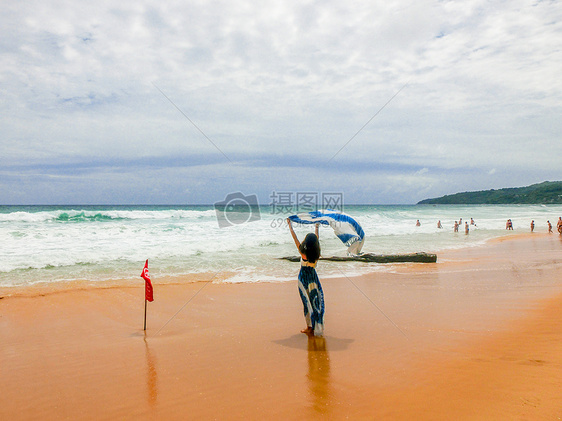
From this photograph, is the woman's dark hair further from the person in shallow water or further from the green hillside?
the green hillside

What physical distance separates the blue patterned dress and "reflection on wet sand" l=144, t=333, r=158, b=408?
231 centimetres

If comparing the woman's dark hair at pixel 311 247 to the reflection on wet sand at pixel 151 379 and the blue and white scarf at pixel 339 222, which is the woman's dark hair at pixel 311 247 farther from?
the reflection on wet sand at pixel 151 379

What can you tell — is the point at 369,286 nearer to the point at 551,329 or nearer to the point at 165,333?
the point at 551,329

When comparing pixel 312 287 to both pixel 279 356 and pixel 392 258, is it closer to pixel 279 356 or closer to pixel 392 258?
pixel 279 356

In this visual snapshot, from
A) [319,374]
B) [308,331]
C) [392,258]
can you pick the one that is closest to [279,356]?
[319,374]

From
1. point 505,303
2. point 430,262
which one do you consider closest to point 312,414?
point 505,303

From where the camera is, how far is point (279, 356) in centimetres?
468

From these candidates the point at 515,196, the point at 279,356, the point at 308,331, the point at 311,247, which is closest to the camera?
the point at 279,356

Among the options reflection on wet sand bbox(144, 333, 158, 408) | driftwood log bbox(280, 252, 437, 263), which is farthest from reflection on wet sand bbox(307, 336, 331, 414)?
driftwood log bbox(280, 252, 437, 263)

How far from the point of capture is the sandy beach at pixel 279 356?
138 inches

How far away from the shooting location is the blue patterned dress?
5.43m

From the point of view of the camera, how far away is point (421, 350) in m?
4.79

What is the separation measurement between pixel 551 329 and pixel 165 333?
19.9 ft

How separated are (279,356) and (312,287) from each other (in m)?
1.18
